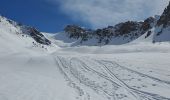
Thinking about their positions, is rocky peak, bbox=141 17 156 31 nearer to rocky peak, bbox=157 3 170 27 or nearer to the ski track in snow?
rocky peak, bbox=157 3 170 27

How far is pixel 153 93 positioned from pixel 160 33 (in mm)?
97092

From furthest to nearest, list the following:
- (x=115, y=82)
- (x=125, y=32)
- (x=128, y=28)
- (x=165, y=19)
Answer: (x=128, y=28)
(x=125, y=32)
(x=165, y=19)
(x=115, y=82)

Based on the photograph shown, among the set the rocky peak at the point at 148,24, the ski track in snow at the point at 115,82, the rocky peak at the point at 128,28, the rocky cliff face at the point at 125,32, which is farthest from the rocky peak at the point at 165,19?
the ski track in snow at the point at 115,82

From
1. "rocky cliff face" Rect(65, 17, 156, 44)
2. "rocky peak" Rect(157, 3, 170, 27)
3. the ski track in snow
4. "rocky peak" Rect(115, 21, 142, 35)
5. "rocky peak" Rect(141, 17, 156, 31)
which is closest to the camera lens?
the ski track in snow

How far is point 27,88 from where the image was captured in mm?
16531

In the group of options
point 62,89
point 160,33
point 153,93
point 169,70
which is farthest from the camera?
point 160,33

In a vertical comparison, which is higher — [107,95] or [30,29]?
[30,29]

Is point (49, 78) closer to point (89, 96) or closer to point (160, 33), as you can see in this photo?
point (89, 96)

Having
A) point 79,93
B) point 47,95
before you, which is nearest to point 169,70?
point 79,93

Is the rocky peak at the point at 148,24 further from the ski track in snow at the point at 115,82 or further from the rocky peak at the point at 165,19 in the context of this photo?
the ski track in snow at the point at 115,82

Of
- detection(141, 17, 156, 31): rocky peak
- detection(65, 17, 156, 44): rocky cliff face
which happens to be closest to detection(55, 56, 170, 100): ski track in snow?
detection(65, 17, 156, 44): rocky cliff face

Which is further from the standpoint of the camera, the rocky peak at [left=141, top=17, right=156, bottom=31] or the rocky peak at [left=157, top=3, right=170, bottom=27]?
the rocky peak at [left=141, top=17, right=156, bottom=31]

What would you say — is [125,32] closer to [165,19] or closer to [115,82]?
[165,19]

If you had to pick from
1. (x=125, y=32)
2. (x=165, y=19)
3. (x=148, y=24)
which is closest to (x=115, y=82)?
(x=165, y=19)
